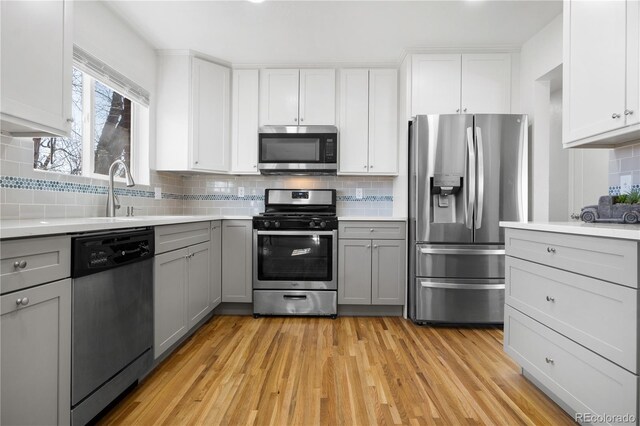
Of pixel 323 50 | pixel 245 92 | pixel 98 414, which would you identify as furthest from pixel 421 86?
pixel 98 414

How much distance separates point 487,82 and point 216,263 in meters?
3.10

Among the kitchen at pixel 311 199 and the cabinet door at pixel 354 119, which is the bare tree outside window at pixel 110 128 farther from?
the cabinet door at pixel 354 119

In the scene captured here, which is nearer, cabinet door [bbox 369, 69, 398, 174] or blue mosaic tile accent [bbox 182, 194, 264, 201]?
cabinet door [bbox 369, 69, 398, 174]

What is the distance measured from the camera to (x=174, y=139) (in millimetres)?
3260

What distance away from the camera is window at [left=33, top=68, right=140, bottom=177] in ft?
6.78

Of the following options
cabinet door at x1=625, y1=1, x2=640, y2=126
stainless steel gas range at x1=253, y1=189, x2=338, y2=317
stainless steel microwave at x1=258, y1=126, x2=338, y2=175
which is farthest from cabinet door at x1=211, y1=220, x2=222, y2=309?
cabinet door at x1=625, y1=1, x2=640, y2=126

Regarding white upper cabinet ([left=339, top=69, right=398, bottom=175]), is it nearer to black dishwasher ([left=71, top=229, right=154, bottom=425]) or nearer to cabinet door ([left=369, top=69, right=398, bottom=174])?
cabinet door ([left=369, top=69, right=398, bottom=174])

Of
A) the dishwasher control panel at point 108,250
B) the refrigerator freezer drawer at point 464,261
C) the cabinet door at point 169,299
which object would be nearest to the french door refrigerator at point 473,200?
the refrigerator freezer drawer at point 464,261

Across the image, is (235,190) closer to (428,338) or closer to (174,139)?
(174,139)

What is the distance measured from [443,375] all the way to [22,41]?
109 inches

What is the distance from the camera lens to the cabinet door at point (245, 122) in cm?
345

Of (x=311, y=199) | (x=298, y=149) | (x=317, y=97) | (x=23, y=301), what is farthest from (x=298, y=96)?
(x=23, y=301)

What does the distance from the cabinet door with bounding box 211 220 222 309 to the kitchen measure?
1.1 inches

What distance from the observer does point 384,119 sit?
340cm
